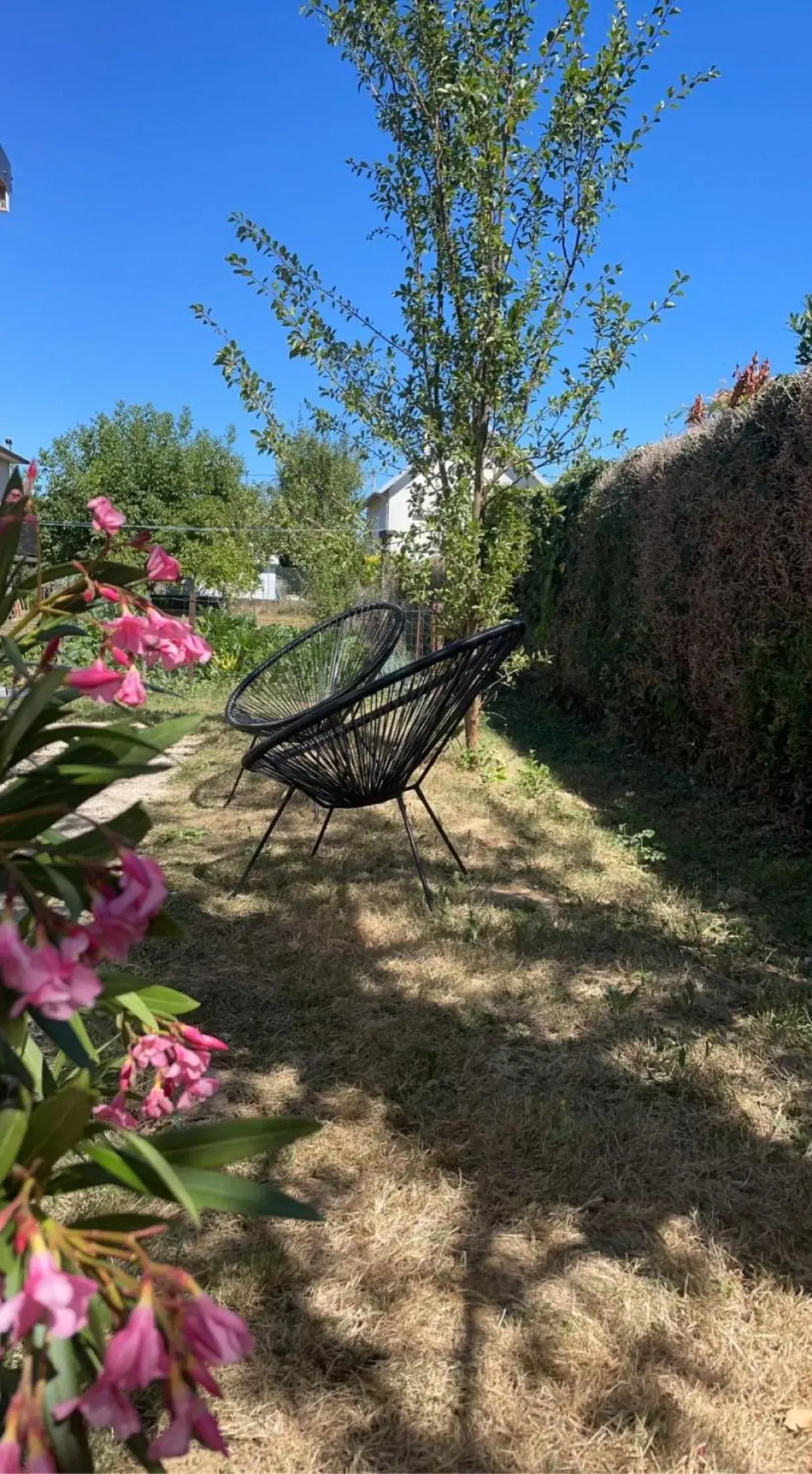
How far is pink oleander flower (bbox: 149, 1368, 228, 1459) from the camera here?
20.5 inches

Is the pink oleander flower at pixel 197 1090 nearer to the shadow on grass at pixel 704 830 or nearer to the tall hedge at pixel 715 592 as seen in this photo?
the shadow on grass at pixel 704 830

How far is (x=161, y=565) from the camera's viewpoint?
2.99 feet

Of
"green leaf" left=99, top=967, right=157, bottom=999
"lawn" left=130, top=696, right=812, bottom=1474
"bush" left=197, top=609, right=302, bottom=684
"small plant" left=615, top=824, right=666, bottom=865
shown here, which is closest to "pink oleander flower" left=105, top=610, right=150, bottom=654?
"green leaf" left=99, top=967, right=157, bottom=999

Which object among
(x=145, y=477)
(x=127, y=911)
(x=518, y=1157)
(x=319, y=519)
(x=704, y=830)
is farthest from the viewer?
(x=145, y=477)

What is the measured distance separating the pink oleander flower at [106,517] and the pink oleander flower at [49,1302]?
65 cm

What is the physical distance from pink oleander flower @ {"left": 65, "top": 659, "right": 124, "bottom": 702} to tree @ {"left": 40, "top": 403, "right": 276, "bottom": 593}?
20770 millimetres

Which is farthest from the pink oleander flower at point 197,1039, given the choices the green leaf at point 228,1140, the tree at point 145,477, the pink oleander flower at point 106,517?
the tree at point 145,477

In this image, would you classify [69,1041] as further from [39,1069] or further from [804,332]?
[804,332]

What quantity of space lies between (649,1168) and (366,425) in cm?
425

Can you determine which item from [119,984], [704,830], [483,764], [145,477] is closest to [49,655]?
[119,984]

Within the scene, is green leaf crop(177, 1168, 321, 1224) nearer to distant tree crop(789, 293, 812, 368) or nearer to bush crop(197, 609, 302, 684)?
distant tree crop(789, 293, 812, 368)

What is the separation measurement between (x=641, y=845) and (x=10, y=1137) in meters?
3.40

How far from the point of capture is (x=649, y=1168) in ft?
5.62

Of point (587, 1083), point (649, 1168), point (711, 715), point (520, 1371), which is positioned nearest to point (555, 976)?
point (587, 1083)
